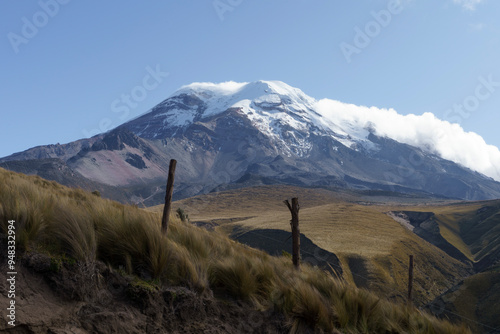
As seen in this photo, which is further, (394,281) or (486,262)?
(486,262)

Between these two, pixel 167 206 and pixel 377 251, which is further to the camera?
pixel 377 251

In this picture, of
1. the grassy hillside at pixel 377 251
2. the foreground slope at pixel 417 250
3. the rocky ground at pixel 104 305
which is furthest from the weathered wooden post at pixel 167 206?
the grassy hillside at pixel 377 251

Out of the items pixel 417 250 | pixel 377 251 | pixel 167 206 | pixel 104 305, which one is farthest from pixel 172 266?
pixel 417 250

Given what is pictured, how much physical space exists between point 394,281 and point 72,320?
41.3 m

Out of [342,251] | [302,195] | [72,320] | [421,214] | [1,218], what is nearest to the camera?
[72,320]

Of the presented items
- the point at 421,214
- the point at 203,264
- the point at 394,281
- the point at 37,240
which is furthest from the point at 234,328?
the point at 421,214

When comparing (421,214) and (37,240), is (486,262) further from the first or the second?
(37,240)

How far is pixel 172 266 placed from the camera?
541cm

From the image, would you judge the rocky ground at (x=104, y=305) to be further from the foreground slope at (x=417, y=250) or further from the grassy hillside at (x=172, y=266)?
the foreground slope at (x=417, y=250)

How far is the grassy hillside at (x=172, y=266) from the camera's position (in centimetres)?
470

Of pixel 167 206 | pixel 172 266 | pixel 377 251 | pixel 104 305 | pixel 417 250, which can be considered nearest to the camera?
pixel 104 305

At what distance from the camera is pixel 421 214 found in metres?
98.2

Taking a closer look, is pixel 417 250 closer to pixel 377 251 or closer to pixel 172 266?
pixel 377 251

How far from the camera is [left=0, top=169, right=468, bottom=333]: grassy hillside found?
4699 mm
